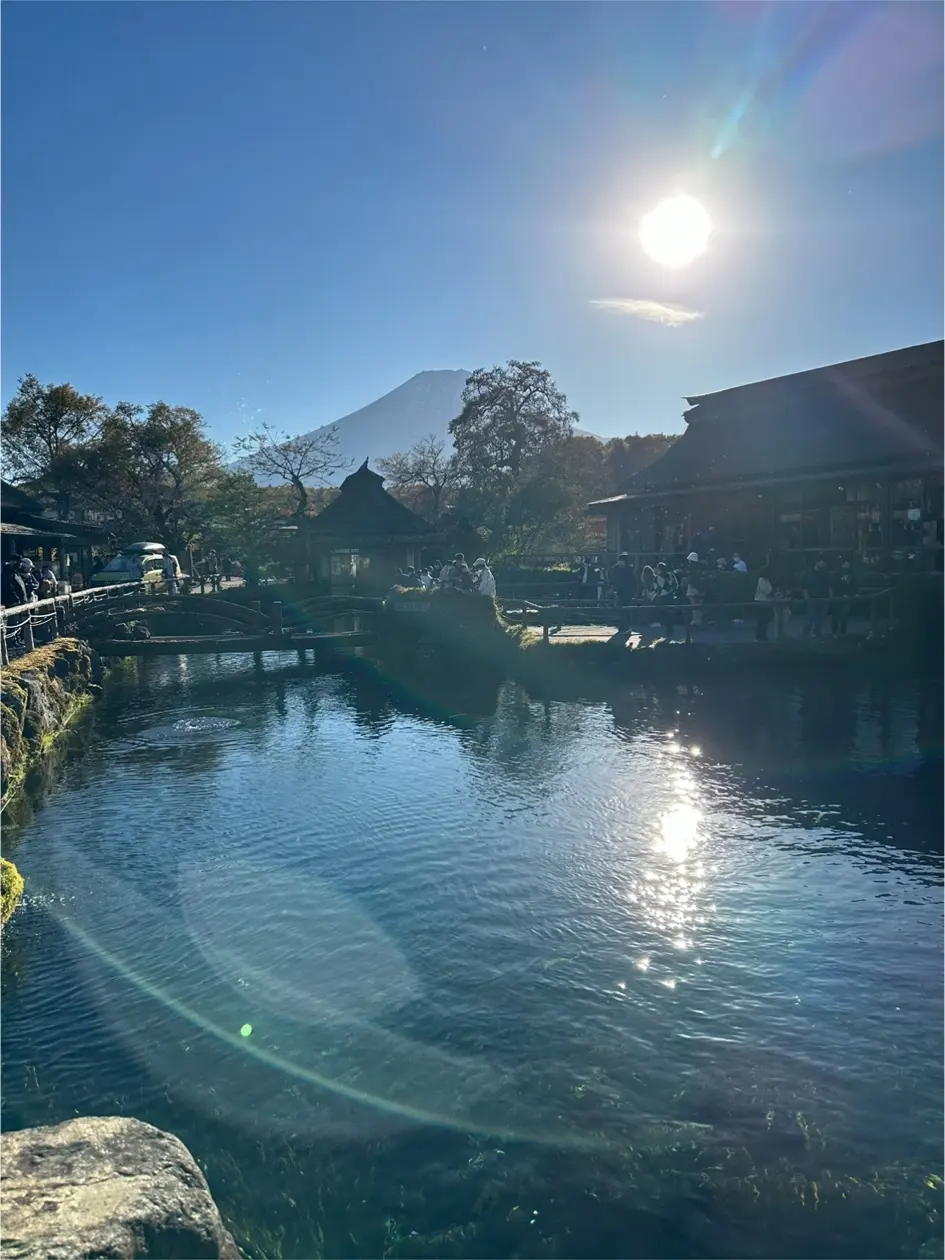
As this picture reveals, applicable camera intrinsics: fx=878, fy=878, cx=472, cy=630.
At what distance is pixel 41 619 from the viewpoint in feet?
59.3

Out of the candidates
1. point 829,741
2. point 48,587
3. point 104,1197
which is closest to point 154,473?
point 48,587

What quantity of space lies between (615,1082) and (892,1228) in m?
1.71

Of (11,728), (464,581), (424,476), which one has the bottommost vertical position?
(11,728)

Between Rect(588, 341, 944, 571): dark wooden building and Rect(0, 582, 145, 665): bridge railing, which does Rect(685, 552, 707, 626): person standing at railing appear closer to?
Rect(588, 341, 944, 571): dark wooden building

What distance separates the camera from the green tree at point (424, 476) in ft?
156

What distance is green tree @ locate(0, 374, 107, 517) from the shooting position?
42.7 metres

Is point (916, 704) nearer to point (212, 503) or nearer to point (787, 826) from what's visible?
point (787, 826)

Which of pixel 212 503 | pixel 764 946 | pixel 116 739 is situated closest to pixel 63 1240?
pixel 764 946

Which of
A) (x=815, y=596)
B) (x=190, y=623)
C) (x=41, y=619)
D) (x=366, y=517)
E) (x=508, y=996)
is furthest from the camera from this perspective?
(x=366, y=517)

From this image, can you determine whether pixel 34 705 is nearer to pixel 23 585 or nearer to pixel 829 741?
pixel 23 585

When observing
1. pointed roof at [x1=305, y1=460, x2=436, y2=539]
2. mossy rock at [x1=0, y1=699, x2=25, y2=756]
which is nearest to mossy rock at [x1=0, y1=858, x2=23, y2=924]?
mossy rock at [x1=0, y1=699, x2=25, y2=756]

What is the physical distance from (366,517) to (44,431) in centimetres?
2211

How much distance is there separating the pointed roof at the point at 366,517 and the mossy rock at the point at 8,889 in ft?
73.3

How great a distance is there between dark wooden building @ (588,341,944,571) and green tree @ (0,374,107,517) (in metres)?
27.0
